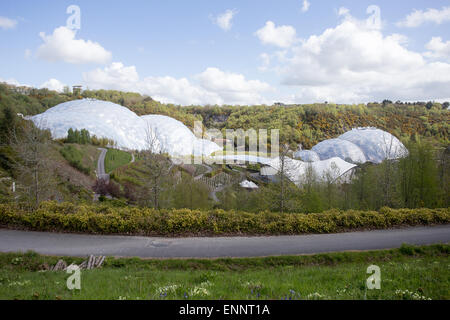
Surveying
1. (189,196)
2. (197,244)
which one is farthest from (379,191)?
(197,244)

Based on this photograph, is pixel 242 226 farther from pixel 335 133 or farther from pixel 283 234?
pixel 335 133

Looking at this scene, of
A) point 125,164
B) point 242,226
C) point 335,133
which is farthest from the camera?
point 335,133

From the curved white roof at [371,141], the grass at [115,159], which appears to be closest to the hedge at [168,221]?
the grass at [115,159]

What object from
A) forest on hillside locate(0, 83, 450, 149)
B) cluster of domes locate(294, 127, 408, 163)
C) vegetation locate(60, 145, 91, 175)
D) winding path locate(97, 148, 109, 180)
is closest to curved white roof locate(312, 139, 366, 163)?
cluster of domes locate(294, 127, 408, 163)

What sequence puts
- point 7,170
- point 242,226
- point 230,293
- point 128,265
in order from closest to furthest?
point 230,293 < point 128,265 < point 242,226 < point 7,170

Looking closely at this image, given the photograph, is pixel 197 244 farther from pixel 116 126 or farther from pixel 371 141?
pixel 371 141

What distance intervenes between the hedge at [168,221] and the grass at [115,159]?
2529 cm

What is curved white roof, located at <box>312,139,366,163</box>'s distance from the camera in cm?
4734

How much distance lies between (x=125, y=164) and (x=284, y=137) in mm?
51886

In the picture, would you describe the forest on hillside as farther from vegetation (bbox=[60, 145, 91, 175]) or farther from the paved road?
the paved road

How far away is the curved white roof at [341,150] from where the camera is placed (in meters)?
47.3

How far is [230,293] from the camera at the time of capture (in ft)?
13.3
